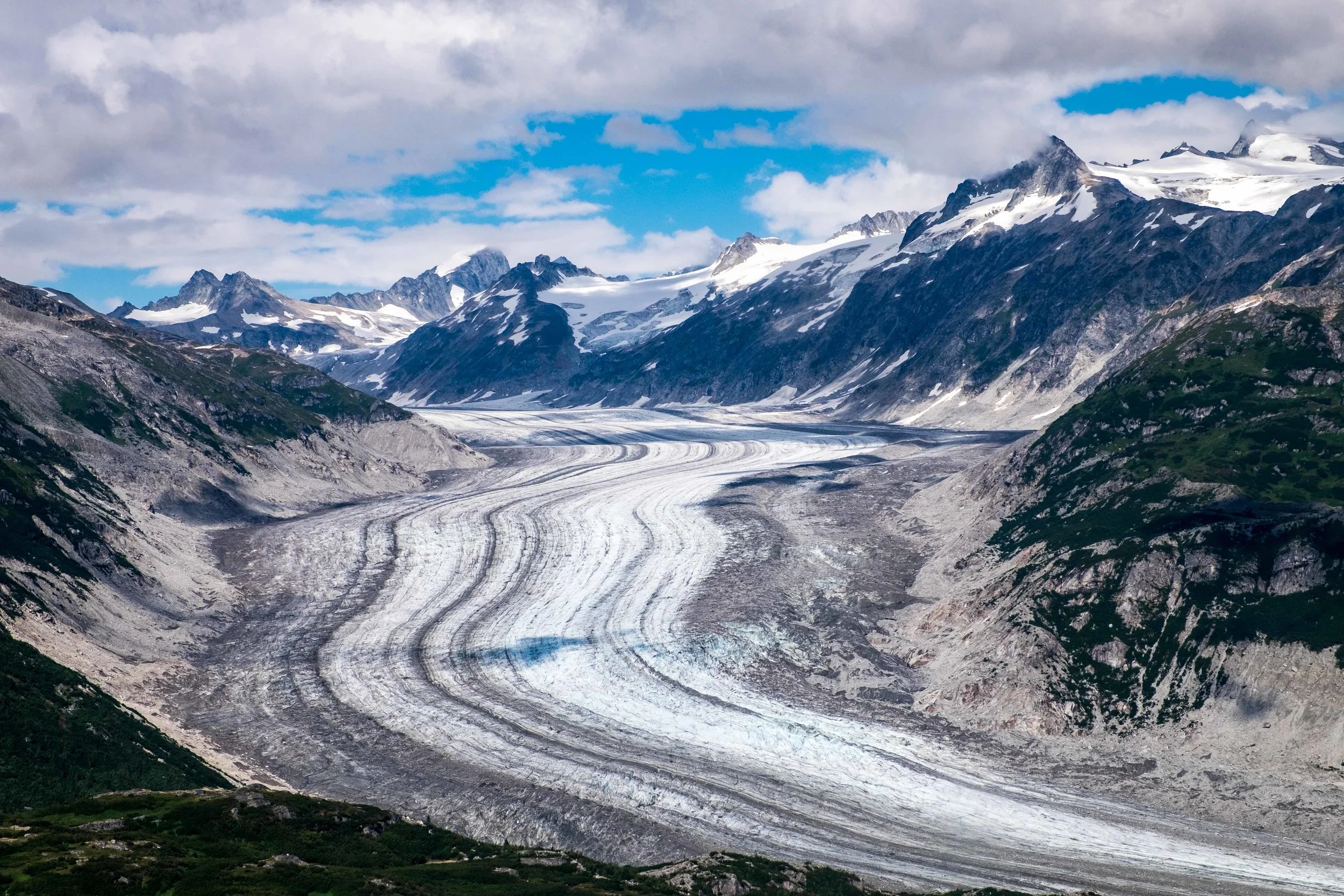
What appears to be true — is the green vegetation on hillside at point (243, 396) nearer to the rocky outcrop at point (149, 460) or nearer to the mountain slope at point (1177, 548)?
the rocky outcrop at point (149, 460)

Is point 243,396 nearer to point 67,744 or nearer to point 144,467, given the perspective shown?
point 144,467

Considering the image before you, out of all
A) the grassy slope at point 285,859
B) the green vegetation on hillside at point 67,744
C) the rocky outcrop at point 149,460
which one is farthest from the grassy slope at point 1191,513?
the rocky outcrop at point 149,460

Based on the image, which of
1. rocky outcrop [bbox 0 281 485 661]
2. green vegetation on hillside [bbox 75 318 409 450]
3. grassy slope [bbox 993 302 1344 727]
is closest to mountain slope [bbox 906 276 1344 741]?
grassy slope [bbox 993 302 1344 727]

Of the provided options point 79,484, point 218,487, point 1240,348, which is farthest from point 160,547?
point 1240,348

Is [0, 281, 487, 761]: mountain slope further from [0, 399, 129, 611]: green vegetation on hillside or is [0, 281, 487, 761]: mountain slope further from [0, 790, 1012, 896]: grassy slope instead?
[0, 790, 1012, 896]: grassy slope

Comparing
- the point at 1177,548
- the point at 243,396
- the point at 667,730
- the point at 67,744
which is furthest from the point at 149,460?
the point at 1177,548

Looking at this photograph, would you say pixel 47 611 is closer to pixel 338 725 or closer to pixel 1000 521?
pixel 338 725
